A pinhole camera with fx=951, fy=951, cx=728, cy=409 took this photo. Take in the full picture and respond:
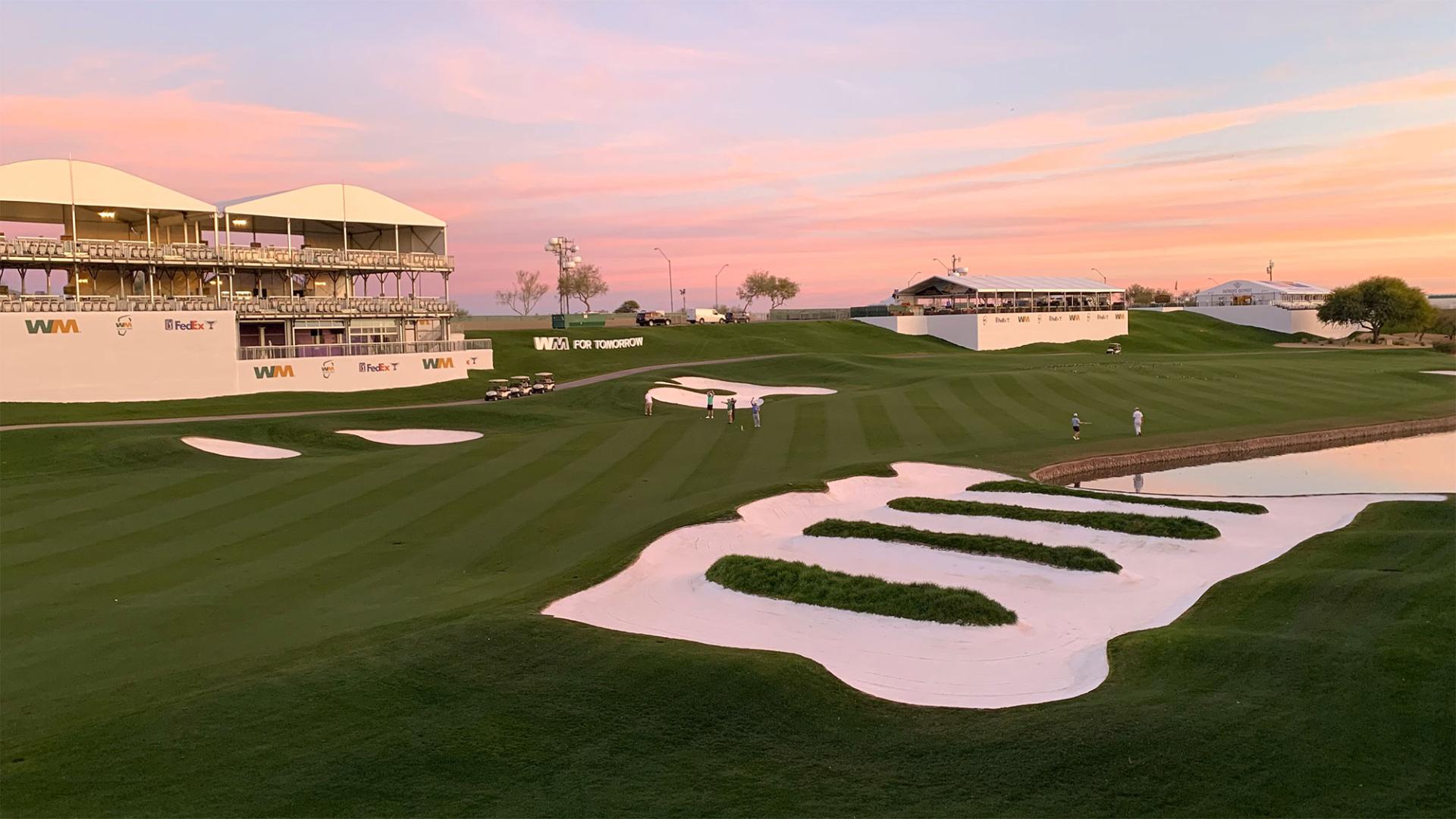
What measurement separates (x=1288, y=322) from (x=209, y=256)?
122531 mm

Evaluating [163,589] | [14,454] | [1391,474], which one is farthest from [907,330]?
[163,589]

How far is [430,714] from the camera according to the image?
39.9 feet

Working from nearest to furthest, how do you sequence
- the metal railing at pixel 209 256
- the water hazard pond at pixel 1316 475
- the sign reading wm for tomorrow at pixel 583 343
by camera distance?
1. the water hazard pond at pixel 1316 475
2. the metal railing at pixel 209 256
3. the sign reading wm for tomorrow at pixel 583 343

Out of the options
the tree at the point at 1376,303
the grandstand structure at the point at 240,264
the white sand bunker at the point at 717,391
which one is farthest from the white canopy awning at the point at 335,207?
the tree at the point at 1376,303

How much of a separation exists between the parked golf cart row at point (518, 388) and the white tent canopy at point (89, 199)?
2067 cm

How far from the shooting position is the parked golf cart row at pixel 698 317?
11138 centimetres

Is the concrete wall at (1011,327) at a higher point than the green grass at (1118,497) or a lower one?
higher

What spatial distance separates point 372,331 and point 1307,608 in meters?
63.7

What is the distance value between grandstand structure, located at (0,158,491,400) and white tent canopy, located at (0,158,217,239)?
0.21 ft

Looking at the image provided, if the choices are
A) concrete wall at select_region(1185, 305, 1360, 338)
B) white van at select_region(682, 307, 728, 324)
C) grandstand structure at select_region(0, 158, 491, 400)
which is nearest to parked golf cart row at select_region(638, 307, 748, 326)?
white van at select_region(682, 307, 728, 324)

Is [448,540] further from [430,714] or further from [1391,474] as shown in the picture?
[1391,474]

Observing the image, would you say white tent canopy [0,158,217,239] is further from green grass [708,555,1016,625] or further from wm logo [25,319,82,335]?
green grass [708,555,1016,625]

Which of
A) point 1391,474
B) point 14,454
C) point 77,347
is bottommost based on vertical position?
point 1391,474

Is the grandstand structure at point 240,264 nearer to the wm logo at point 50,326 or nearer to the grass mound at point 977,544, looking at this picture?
the wm logo at point 50,326
